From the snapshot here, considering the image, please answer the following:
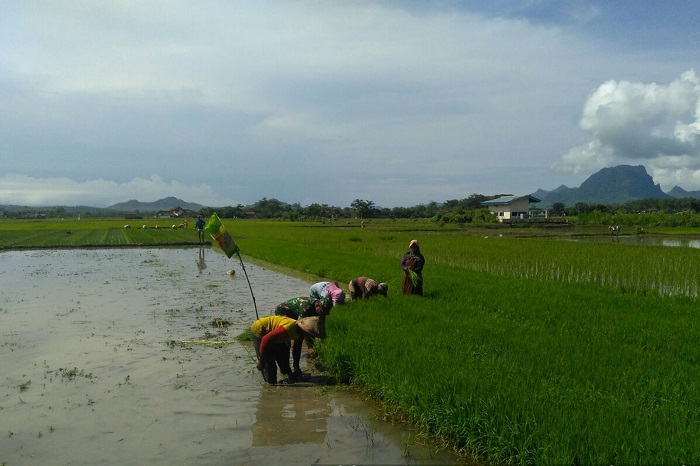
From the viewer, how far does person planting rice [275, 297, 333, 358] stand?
5961mm

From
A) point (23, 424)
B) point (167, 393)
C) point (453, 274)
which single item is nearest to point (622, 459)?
point (167, 393)

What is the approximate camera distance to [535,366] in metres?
5.26

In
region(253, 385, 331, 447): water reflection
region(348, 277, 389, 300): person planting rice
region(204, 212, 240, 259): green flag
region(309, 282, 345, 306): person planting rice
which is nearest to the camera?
region(253, 385, 331, 447): water reflection

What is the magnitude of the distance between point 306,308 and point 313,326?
518 millimetres

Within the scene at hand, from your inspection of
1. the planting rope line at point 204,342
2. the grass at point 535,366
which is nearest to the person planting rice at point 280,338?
the grass at point 535,366

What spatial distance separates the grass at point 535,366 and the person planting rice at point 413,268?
405 mm

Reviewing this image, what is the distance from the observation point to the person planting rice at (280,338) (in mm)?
5770

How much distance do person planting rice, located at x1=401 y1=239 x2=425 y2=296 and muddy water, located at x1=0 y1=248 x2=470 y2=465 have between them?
2.88 meters

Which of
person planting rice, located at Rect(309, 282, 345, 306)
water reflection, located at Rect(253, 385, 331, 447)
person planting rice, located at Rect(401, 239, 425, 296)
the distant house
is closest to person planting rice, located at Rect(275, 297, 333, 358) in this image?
water reflection, located at Rect(253, 385, 331, 447)

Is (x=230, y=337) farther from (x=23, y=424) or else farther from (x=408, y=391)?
(x=408, y=391)

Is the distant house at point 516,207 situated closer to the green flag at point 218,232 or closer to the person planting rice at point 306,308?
the green flag at point 218,232

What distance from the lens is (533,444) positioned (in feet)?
12.2

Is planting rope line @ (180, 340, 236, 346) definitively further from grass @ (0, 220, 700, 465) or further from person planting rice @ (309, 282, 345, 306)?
grass @ (0, 220, 700, 465)

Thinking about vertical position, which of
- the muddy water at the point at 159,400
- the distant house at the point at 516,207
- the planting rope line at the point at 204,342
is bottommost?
the muddy water at the point at 159,400
